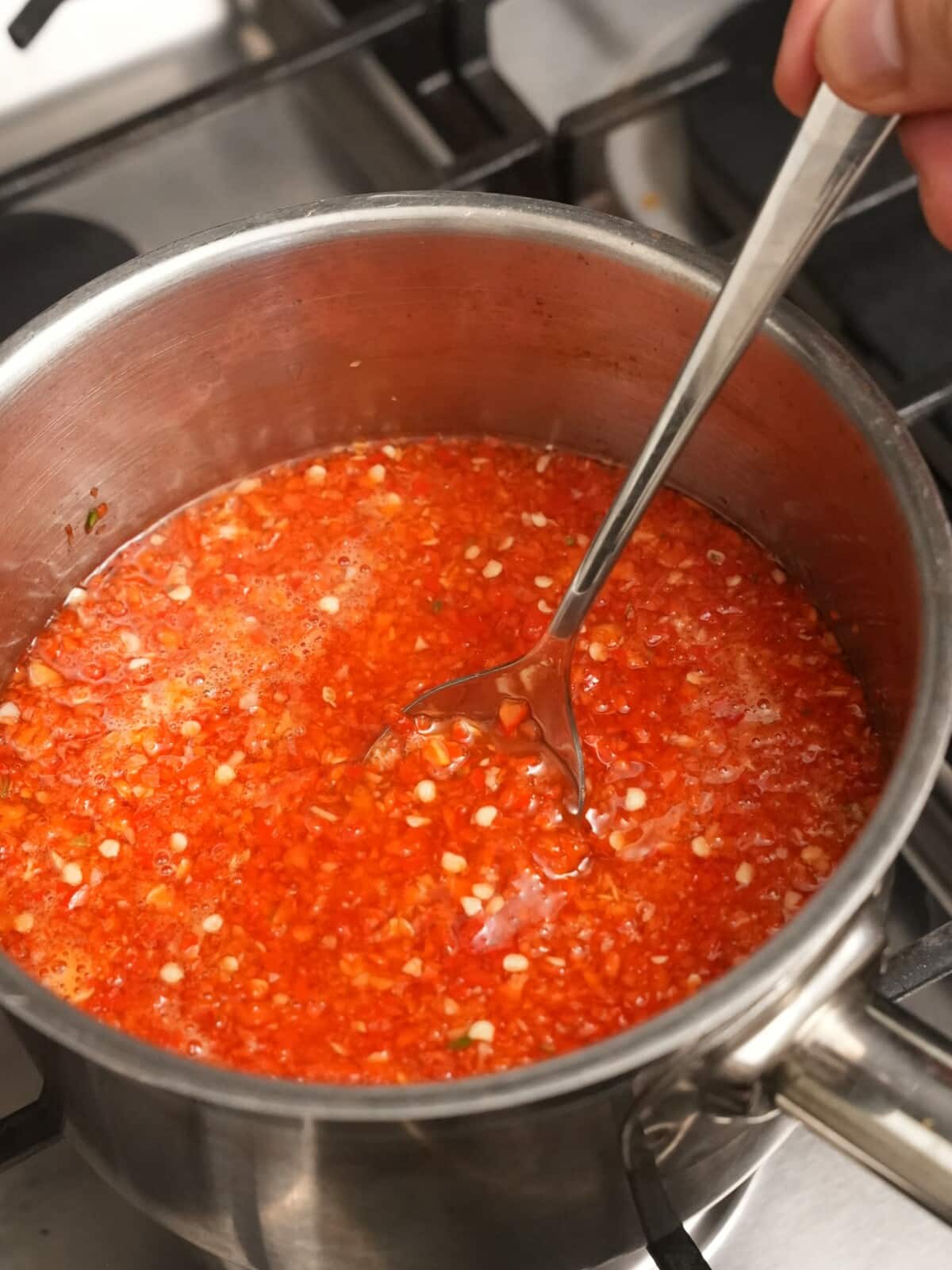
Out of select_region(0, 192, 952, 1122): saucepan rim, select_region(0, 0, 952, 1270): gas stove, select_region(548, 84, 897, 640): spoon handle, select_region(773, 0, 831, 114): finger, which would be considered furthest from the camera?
select_region(0, 0, 952, 1270): gas stove

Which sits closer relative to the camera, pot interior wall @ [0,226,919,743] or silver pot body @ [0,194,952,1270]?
silver pot body @ [0,194,952,1270]

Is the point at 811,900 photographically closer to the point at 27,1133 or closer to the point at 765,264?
the point at 765,264

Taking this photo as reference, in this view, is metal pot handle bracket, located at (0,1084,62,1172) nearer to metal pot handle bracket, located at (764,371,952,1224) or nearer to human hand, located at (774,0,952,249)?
metal pot handle bracket, located at (764,371,952,1224)

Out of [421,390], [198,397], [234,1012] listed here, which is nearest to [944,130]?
[421,390]

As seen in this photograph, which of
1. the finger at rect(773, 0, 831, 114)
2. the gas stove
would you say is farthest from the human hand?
the gas stove

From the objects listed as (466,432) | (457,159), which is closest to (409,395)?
(466,432)

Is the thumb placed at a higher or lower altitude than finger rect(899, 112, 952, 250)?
higher
